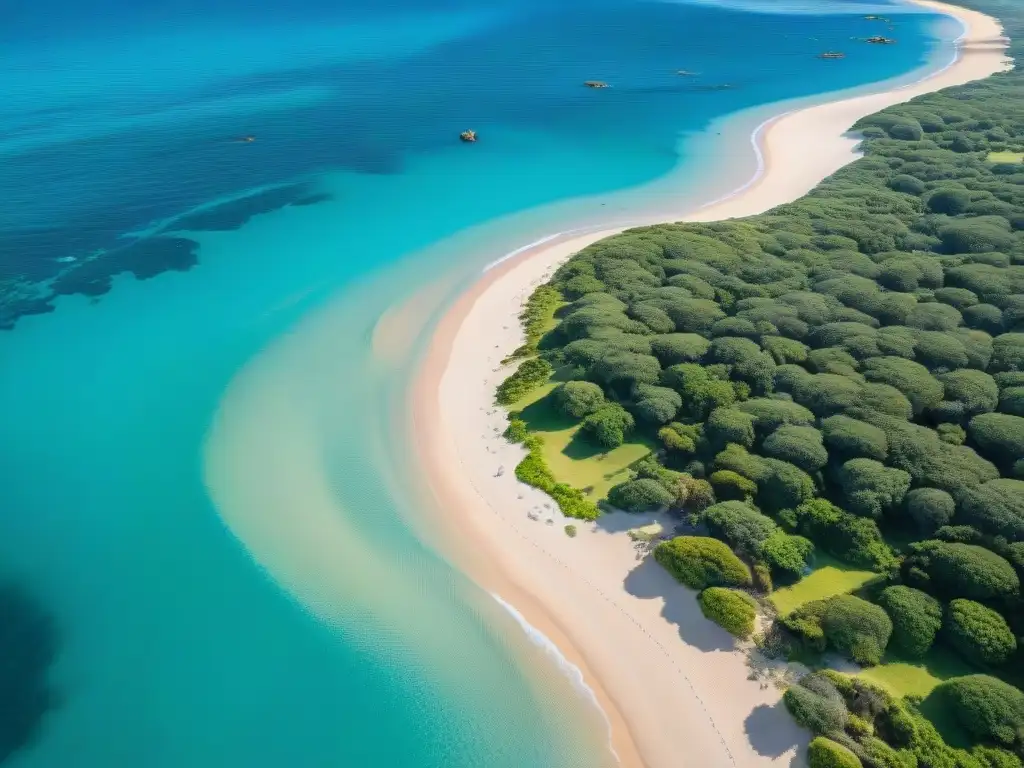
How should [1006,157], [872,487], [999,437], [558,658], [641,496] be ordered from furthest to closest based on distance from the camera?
[1006,157] < [999,437] < [641,496] < [872,487] < [558,658]

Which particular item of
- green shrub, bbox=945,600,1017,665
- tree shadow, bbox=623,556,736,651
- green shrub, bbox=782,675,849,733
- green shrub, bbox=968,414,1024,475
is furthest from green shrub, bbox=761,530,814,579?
green shrub, bbox=968,414,1024,475

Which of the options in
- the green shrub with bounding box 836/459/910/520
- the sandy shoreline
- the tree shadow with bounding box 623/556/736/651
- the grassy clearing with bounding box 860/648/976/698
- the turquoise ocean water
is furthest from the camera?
the green shrub with bounding box 836/459/910/520

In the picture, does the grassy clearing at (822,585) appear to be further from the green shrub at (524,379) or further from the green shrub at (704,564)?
the green shrub at (524,379)

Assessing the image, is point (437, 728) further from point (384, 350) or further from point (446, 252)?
point (446, 252)

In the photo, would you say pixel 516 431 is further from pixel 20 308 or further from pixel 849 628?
pixel 20 308

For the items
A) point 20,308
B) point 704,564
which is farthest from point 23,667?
point 20,308

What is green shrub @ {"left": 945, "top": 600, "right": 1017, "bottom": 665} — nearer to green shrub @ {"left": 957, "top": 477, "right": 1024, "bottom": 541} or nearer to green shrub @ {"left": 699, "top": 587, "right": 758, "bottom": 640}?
green shrub @ {"left": 957, "top": 477, "right": 1024, "bottom": 541}
